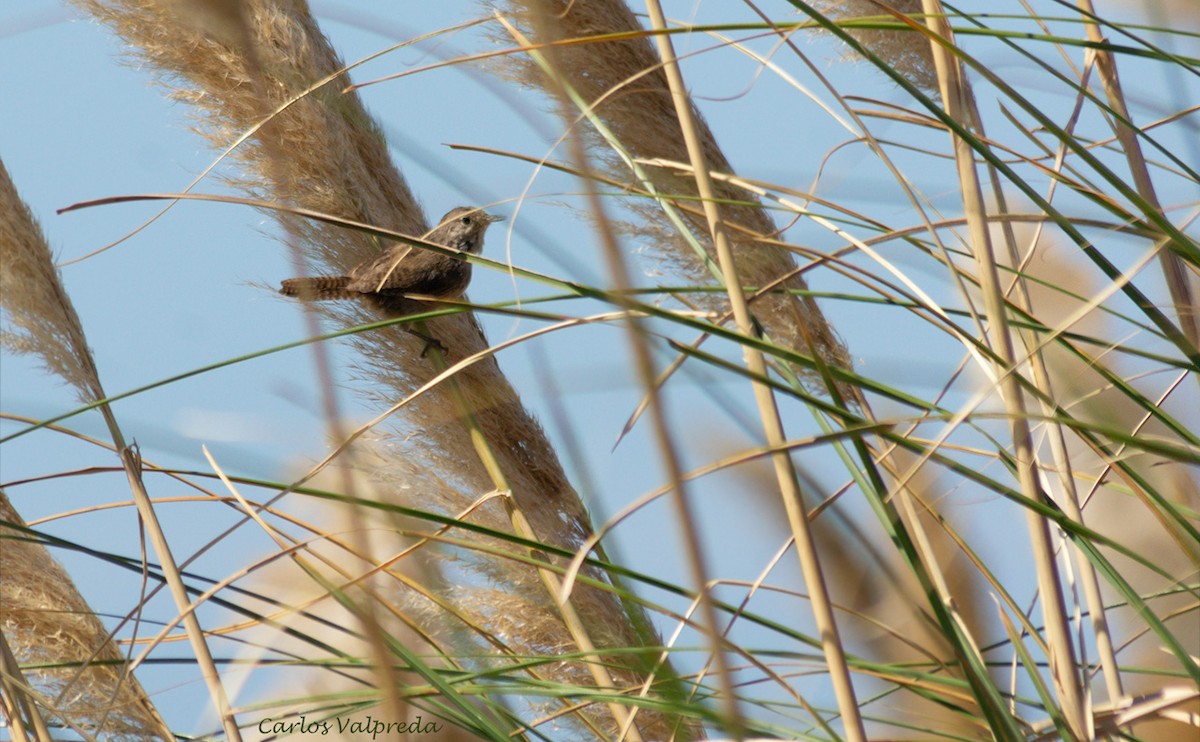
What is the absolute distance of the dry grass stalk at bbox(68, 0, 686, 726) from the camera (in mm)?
2070

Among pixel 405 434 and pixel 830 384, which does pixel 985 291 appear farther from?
pixel 405 434

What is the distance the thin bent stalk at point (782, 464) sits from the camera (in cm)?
108

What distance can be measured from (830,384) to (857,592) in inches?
22.7

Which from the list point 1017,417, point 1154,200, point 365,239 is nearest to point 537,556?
point 365,239

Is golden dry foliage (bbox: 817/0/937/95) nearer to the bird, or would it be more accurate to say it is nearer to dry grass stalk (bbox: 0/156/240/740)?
the bird

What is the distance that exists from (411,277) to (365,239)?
0.50 meters

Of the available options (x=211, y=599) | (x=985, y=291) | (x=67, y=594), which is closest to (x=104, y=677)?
(x=67, y=594)

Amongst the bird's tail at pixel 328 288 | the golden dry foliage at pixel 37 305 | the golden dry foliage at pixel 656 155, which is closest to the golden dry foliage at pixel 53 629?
the golden dry foliage at pixel 37 305

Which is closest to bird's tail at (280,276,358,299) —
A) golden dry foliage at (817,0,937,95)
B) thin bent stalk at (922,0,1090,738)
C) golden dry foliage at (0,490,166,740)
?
golden dry foliage at (0,490,166,740)

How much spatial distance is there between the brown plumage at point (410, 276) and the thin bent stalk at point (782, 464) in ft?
2.31

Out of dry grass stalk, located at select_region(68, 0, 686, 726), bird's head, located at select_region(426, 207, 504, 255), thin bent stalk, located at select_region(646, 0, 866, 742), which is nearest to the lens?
thin bent stalk, located at select_region(646, 0, 866, 742)

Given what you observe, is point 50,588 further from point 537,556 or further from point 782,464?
point 782,464

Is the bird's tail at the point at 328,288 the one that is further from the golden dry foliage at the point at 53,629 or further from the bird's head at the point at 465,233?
the bird's head at the point at 465,233

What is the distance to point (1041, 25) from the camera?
158cm
